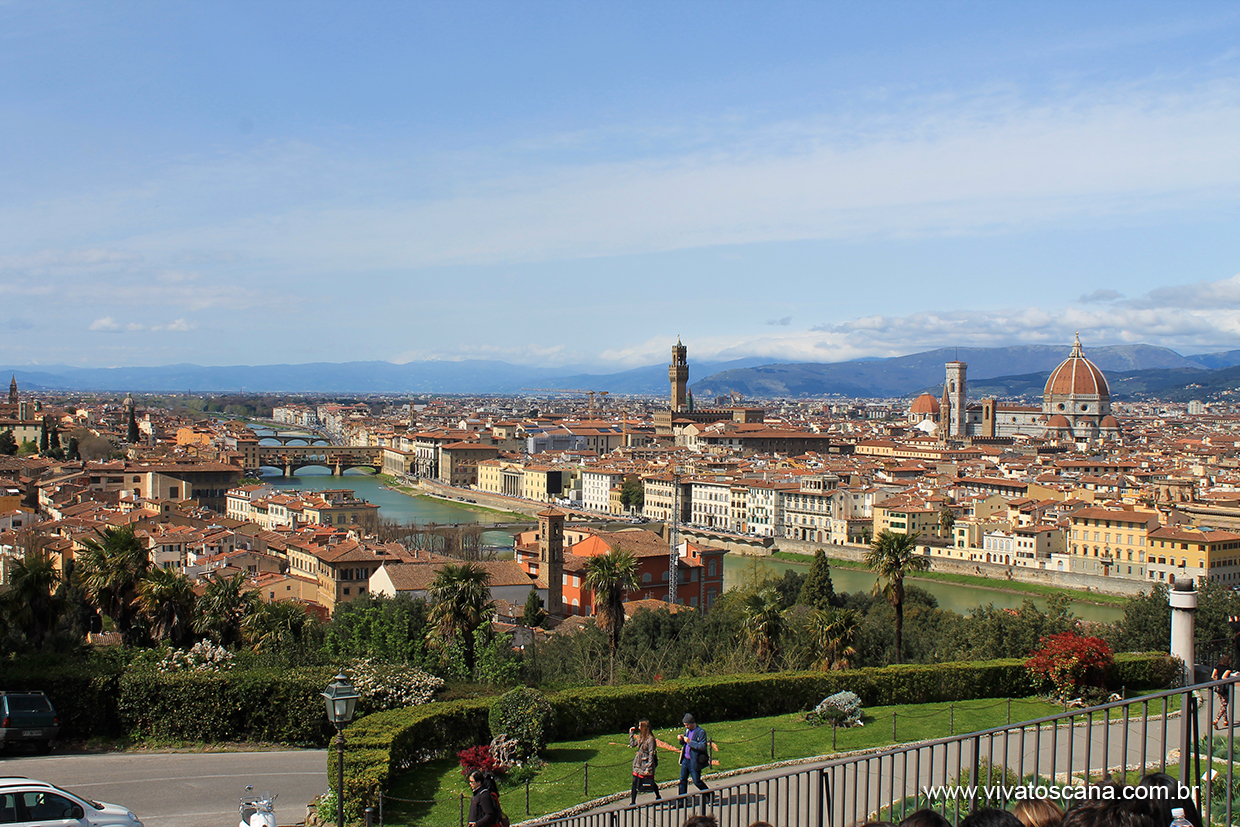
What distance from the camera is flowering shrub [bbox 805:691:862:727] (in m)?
8.27

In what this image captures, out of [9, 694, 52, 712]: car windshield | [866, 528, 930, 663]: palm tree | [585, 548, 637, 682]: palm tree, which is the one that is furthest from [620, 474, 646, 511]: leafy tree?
[9, 694, 52, 712]: car windshield

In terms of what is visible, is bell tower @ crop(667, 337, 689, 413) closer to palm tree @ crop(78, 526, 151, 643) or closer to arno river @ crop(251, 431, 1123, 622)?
arno river @ crop(251, 431, 1123, 622)

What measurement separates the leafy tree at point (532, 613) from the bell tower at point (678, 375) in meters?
77.9

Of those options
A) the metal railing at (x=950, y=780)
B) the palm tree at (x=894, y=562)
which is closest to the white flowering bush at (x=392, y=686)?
the metal railing at (x=950, y=780)

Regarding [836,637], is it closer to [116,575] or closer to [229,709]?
[229,709]

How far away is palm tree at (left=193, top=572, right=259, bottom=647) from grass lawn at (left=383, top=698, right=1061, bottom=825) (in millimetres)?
5111

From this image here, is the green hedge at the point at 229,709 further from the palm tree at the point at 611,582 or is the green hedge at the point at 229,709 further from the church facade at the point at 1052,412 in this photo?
the church facade at the point at 1052,412

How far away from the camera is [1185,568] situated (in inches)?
1336

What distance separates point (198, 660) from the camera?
8.55m

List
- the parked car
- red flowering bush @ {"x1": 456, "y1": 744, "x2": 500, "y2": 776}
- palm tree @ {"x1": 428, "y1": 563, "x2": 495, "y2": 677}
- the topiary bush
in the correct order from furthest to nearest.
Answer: palm tree @ {"x1": 428, "y1": 563, "x2": 495, "y2": 677} < the parked car < the topiary bush < red flowering bush @ {"x1": 456, "y1": 744, "x2": 500, "y2": 776}

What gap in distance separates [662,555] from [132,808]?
74.4 feet

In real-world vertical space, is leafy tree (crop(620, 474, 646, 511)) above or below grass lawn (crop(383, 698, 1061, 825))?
below

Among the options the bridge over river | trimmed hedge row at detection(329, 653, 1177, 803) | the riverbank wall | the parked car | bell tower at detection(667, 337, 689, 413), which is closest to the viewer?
trimmed hedge row at detection(329, 653, 1177, 803)

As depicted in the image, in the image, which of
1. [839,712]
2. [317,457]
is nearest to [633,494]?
[317,457]
